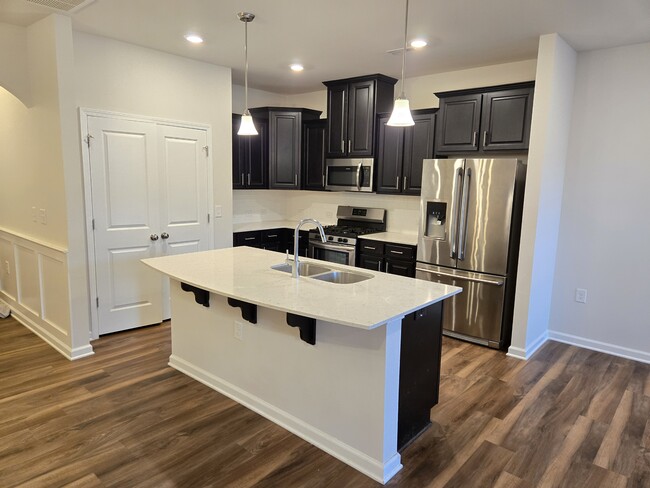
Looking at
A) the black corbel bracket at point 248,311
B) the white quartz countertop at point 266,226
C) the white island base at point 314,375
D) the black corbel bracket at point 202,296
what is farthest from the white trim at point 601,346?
the black corbel bracket at point 202,296

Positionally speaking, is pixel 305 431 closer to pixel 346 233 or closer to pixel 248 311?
pixel 248 311

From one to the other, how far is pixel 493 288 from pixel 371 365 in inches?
84.4

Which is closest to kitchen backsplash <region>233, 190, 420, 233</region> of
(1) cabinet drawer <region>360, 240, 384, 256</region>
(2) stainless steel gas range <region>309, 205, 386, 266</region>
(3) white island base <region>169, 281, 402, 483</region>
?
(2) stainless steel gas range <region>309, 205, 386, 266</region>

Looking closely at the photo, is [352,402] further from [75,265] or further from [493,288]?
[75,265]

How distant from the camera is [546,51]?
3469mm

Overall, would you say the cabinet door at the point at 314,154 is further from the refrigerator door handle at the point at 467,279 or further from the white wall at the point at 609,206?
the white wall at the point at 609,206

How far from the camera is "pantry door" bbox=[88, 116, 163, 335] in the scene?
3.86 meters

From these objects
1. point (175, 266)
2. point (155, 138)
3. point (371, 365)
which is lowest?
point (371, 365)

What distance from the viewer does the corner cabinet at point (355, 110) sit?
4898mm

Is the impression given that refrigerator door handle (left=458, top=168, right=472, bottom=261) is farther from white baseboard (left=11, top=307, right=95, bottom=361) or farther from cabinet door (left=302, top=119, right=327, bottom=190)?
white baseboard (left=11, top=307, right=95, bottom=361)

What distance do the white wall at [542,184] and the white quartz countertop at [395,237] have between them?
1.15 m

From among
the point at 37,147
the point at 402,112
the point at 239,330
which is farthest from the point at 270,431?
the point at 37,147

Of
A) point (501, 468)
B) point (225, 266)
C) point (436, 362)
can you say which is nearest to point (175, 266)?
point (225, 266)

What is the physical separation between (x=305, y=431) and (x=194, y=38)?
10.6 ft
